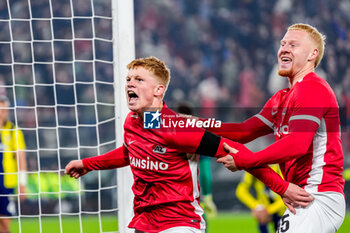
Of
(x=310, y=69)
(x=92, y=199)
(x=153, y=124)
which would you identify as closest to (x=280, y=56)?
(x=310, y=69)

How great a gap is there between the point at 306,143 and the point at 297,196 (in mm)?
274

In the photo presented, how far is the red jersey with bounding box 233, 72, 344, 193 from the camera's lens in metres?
2.70

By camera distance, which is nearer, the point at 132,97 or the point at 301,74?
the point at 301,74

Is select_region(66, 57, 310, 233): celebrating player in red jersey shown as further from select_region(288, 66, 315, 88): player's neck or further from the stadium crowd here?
the stadium crowd

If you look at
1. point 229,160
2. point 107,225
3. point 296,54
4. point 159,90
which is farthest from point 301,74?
point 107,225

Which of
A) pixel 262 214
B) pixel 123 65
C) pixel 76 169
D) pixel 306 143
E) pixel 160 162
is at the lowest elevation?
pixel 262 214

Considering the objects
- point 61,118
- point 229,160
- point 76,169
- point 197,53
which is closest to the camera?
point 229,160

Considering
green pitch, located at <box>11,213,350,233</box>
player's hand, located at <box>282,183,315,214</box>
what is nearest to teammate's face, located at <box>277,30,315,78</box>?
player's hand, located at <box>282,183,315,214</box>

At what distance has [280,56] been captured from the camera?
9.93ft

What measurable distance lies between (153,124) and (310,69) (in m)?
0.91

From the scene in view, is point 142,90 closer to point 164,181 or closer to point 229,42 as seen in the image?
point 164,181

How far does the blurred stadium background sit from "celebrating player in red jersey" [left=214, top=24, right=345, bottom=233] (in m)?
5.89

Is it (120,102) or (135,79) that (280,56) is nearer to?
(135,79)

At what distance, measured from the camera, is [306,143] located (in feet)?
8.83
